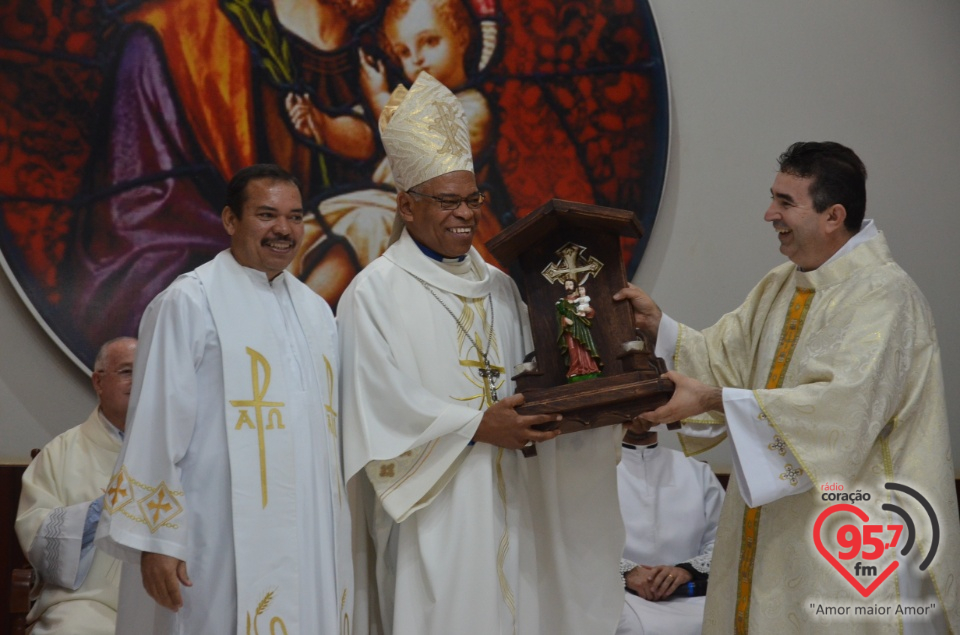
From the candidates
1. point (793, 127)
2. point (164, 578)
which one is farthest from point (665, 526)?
point (164, 578)

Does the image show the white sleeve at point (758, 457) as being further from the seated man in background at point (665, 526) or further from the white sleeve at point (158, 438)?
the white sleeve at point (158, 438)

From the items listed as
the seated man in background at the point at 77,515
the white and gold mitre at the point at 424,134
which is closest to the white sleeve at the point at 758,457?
the white and gold mitre at the point at 424,134

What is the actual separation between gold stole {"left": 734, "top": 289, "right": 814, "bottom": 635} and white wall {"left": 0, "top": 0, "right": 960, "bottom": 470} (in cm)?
222

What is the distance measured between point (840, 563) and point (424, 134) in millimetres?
2141

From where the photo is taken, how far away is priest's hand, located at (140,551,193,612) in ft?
10.7

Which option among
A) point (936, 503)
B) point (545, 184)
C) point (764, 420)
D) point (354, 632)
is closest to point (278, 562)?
point (354, 632)

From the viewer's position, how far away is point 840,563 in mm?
3613

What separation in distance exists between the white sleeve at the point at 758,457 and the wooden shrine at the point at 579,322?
275 mm

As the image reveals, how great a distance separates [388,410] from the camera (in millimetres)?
3684

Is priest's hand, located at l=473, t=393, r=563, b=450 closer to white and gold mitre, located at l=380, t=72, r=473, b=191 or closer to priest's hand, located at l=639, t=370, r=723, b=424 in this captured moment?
priest's hand, located at l=639, t=370, r=723, b=424

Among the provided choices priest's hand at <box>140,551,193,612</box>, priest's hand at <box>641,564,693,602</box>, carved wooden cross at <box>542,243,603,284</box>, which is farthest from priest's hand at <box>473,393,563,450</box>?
priest's hand at <box>641,564,693,602</box>

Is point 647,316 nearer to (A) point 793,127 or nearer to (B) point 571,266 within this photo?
(B) point 571,266

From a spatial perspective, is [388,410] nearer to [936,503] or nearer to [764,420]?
[764,420]

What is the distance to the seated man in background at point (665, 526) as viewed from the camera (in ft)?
16.5
